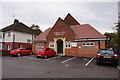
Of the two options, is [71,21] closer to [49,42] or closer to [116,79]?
[49,42]

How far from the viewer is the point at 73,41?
16297mm

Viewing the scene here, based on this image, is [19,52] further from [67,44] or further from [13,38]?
[67,44]

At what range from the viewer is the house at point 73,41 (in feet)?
48.8

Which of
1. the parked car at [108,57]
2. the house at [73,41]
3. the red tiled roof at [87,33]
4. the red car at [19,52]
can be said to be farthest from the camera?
the red car at [19,52]

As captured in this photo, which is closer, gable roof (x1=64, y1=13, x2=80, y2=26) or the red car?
the red car

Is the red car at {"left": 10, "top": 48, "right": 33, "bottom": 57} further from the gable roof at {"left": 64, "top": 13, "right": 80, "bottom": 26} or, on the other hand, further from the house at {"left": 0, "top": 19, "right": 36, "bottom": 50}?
the gable roof at {"left": 64, "top": 13, "right": 80, "bottom": 26}

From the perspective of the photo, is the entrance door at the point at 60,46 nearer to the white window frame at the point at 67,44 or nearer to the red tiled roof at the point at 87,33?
the white window frame at the point at 67,44

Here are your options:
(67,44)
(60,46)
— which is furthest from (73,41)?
(60,46)

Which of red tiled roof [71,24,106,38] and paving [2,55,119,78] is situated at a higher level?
red tiled roof [71,24,106,38]

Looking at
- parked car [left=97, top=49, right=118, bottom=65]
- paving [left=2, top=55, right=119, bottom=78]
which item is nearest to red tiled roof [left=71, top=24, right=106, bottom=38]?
parked car [left=97, top=49, right=118, bottom=65]

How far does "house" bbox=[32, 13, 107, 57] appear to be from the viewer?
48.8ft

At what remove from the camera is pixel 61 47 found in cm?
1812

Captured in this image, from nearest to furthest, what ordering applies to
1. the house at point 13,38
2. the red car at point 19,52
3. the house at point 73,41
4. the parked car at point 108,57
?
the parked car at point 108,57, the house at point 73,41, the red car at point 19,52, the house at point 13,38

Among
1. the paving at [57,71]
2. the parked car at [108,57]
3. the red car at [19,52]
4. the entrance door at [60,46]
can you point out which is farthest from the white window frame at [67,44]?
Answer: the paving at [57,71]
